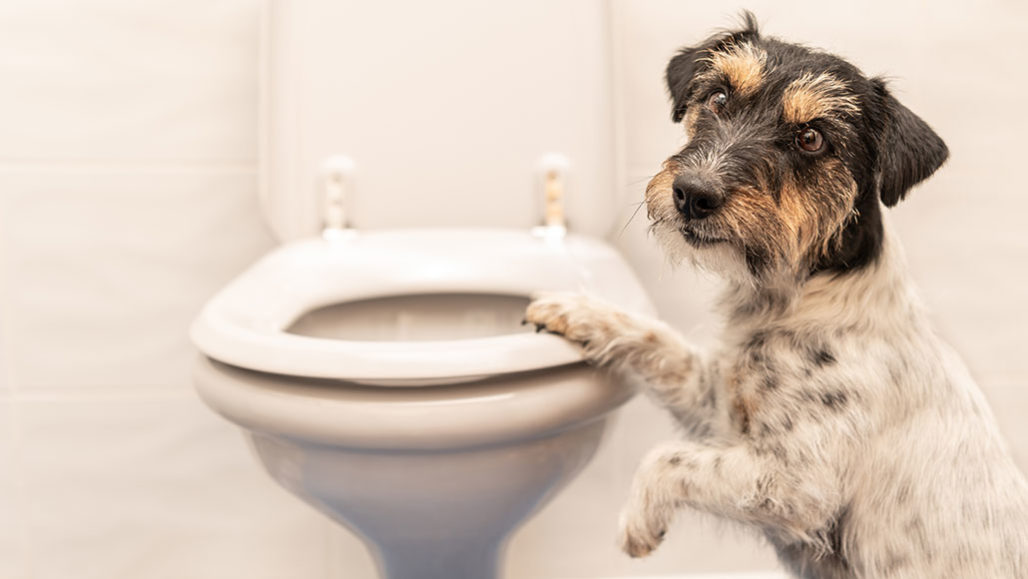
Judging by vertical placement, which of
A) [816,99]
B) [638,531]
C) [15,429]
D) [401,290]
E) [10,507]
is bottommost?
[10,507]

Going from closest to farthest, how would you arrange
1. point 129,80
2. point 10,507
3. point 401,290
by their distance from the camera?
point 401,290
point 129,80
point 10,507

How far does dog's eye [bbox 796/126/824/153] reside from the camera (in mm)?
837

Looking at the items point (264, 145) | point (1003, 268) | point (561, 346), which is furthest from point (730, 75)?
point (1003, 268)

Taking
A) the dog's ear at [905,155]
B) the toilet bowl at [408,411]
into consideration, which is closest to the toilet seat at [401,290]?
the toilet bowl at [408,411]

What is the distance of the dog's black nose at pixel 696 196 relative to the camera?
79cm

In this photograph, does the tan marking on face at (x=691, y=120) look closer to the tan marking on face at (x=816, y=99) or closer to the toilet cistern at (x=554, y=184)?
the tan marking on face at (x=816, y=99)

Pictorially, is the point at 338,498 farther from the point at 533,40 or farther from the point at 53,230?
the point at 53,230

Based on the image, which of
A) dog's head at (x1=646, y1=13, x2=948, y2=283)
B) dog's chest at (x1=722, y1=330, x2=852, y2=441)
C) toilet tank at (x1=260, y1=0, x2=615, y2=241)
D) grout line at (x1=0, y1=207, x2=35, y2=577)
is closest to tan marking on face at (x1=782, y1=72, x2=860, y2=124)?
dog's head at (x1=646, y1=13, x2=948, y2=283)

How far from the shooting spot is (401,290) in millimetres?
1144

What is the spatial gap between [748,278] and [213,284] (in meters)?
1.04

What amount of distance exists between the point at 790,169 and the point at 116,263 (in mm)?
1213

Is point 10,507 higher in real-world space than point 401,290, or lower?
lower

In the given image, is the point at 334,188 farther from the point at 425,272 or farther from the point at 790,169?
the point at 790,169

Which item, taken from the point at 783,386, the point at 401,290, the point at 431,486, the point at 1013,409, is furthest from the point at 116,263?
the point at 1013,409
